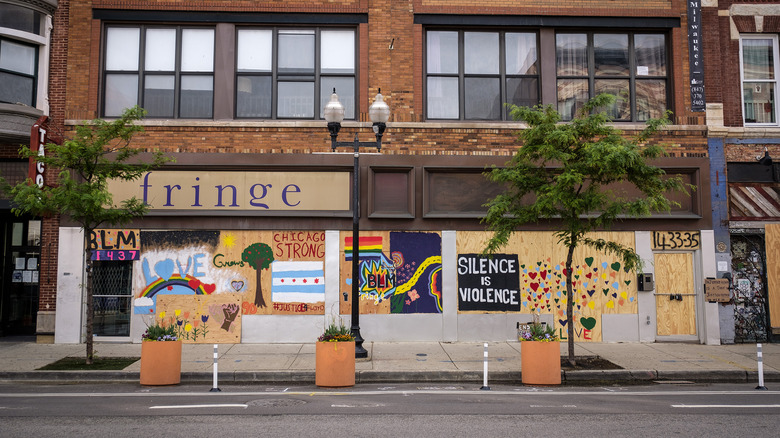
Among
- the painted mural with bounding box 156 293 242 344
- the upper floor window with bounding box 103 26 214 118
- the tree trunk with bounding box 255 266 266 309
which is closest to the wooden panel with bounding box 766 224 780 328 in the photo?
the tree trunk with bounding box 255 266 266 309

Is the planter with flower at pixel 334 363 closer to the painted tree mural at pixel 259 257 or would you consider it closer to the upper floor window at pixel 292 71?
the painted tree mural at pixel 259 257

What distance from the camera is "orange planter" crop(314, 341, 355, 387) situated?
10047mm

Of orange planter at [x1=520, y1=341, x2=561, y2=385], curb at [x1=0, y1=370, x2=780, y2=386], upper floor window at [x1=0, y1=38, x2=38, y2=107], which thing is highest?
upper floor window at [x1=0, y1=38, x2=38, y2=107]

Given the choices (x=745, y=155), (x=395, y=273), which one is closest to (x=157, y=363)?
(x=395, y=273)

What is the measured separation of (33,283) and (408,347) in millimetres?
10392

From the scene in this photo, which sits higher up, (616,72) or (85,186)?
(616,72)

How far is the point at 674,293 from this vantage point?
48.9 feet

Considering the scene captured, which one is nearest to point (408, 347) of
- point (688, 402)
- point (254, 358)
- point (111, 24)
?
point (254, 358)

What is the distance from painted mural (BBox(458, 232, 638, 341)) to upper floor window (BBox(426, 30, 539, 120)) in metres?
3.52

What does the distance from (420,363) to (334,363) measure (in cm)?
235

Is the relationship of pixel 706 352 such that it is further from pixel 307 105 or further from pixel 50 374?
pixel 50 374

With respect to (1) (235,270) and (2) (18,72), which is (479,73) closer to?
(1) (235,270)

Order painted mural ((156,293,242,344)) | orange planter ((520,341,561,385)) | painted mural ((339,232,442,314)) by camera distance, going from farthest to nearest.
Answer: painted mural ((339,232,442,314))
painted mural ((156,293,242,344))
orange planter ((520,341,561,385))

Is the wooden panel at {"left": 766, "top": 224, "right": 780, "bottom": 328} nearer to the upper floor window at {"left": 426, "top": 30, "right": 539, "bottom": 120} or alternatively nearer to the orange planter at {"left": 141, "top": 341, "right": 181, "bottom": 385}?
the upper floor window at {"left": 426, "top": 30, "right": 539, "bottom": 120}
